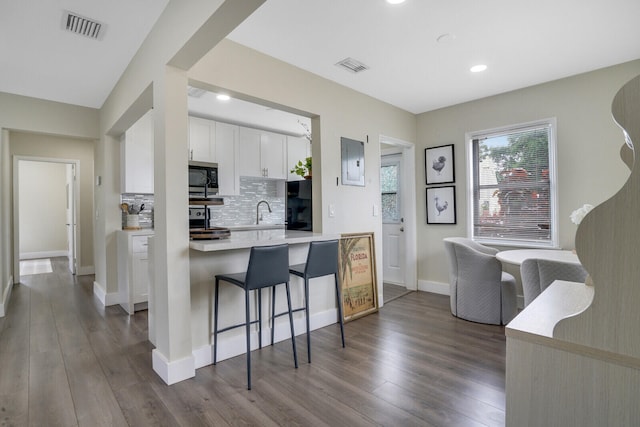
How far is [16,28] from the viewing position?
2482 mm

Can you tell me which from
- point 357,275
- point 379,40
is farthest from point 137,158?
point 379,40

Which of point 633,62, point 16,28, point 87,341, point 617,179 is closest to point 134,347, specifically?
point 87,341

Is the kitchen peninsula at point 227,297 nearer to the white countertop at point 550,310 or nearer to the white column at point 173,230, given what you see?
the white column at point 173,230

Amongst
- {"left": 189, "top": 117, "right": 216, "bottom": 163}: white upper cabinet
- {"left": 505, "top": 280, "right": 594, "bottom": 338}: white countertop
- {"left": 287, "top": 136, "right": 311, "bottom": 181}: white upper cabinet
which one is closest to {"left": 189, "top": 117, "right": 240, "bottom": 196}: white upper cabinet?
{"left": 189, "top": 117, "right": 216, "bottom": 163}: white upper cabinet

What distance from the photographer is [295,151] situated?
220 inches

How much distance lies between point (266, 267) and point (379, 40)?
2.02 meters

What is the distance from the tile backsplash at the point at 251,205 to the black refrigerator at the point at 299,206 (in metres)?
1.52

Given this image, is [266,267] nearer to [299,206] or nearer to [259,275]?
[259,275]

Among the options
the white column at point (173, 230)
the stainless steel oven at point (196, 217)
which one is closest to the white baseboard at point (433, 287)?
the stainless steel oven at point (196, 217)

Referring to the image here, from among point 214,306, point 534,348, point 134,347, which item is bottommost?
point 134,347

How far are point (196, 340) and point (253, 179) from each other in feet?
11.0

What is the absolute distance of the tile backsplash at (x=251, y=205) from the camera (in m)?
5.12

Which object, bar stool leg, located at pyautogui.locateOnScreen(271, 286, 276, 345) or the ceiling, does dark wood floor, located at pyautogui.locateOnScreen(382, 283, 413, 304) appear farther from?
the ceiling

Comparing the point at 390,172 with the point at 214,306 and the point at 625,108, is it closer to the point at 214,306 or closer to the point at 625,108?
the point at 214,306
